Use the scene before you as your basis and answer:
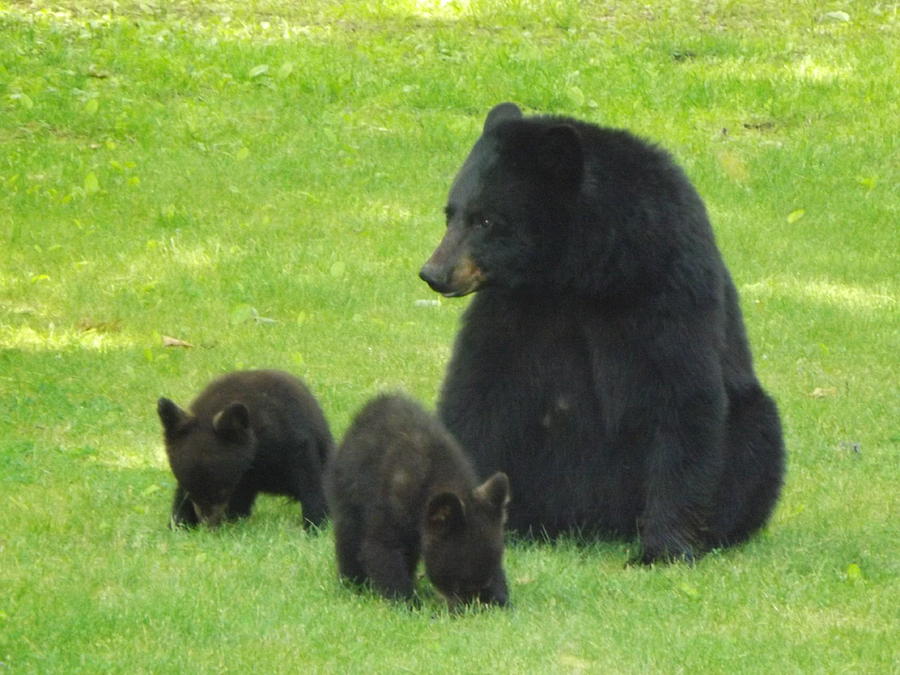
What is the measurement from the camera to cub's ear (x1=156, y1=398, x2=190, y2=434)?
7.75 metres

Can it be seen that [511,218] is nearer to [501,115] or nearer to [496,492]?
[501,115]

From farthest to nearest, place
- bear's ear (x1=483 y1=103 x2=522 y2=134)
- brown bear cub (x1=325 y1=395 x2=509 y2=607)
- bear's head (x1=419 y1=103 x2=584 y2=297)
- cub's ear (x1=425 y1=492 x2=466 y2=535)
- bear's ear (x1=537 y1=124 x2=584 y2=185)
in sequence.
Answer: bear's ear (x1=483 y1=103 x2=522 y2=134), bear's head (x1=419 y1=103 x2=584 y2=297), bear's ear (x1=537 y1=124 x2=584 y2=185), brown bear cub (x1=325 y1=395 x2=509 y2=607), cub's ear (x1=425 y1=492 x2=466 y2=535)

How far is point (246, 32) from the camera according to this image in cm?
1861

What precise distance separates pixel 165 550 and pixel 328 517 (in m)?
1.12

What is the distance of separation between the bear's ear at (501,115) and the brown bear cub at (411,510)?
1.58m

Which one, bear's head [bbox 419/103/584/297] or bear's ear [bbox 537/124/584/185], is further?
bear's head [bbox 419/103/584/297]

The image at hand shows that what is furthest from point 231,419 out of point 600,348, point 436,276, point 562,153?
point 562,153

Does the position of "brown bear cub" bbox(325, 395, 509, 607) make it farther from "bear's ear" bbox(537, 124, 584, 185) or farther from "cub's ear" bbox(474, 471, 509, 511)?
"bear's ear" bbox(537, 124, 584, 185)

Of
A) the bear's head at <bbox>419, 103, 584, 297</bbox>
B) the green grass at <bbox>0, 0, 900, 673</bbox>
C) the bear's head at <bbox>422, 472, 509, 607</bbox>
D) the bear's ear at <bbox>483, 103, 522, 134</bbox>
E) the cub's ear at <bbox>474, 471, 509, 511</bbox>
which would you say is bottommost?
the green grass at <bbox>0, 0, 900, 673</bbox>

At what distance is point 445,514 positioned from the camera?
241 inches

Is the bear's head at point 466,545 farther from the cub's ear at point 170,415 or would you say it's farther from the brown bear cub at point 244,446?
the cub's ear at point 170,415

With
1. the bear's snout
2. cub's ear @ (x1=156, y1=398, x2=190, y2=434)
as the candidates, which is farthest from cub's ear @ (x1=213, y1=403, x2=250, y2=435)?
the bear's snout

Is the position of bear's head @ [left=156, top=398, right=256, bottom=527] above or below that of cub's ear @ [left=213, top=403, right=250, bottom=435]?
below

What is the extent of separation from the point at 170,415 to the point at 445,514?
86.2 inches
